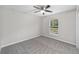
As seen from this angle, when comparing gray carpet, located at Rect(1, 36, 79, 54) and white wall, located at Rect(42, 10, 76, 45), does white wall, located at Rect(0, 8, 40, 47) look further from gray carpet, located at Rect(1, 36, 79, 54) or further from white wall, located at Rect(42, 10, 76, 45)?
white wall, located at Rect(42, 10, 76, 45)

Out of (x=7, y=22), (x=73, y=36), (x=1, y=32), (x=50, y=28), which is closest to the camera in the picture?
(x=1, y=32)

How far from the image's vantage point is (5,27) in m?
2.67

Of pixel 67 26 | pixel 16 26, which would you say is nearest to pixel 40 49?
pixel 16 26

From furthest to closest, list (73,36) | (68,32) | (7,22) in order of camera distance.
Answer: (68,32)
(73,36)
(7,22)

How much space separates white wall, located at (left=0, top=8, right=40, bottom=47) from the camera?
8.73ft

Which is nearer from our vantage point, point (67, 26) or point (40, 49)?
point (40, 49)

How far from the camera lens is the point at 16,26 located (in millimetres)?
3145

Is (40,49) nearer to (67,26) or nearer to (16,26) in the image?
(16,26)

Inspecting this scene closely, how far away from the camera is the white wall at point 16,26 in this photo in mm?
2660

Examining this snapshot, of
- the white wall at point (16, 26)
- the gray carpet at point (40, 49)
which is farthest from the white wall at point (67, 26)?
the white wall at point (16, 26)

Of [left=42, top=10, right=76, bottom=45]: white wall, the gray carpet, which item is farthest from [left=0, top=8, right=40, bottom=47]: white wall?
[left=42, top=10, right=76, bottom=45]: white wall
